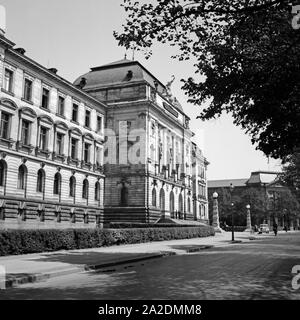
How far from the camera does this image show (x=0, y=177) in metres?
30.9

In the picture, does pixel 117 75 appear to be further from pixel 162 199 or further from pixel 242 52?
pixel 242 52

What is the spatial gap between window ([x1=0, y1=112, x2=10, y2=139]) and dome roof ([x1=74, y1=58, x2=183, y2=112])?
2270 cm

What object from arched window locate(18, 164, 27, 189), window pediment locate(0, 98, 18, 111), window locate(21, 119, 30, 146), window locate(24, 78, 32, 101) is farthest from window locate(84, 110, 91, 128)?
arched window locate(18, 164, 27, 189)

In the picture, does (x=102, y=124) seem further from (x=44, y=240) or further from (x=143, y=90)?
(x=44, y=240)

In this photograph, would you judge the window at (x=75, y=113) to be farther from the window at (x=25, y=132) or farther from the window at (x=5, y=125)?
the window at (x=5, y=125)

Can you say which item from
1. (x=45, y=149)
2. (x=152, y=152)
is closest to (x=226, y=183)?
(x=152, y=152)

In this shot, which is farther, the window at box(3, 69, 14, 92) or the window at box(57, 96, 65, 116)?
the window at box(57, 96, 65, 116)

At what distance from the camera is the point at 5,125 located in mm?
32188

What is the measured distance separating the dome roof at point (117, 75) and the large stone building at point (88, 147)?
150 millimetres

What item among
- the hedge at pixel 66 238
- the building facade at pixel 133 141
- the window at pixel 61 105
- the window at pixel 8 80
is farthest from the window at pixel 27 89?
the building facade at pixel 133 141

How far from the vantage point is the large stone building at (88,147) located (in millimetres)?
32688

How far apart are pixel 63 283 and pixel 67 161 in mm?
30697

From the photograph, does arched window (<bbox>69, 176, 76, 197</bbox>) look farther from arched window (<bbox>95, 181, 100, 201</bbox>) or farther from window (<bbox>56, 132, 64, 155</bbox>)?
arched window (<bbox>95, 181, 100, 201</bbox>)

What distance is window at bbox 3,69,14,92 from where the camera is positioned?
32.2 metres
